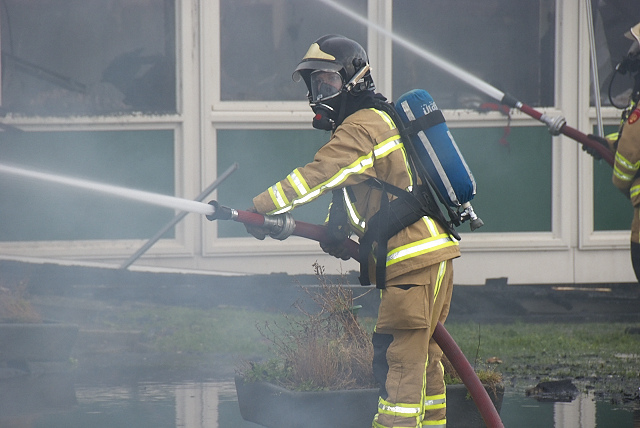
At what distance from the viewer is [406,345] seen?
4.28 m

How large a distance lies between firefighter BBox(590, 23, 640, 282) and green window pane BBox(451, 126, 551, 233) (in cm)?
278

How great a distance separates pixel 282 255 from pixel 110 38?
2.60 metres

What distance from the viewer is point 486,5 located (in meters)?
9.88

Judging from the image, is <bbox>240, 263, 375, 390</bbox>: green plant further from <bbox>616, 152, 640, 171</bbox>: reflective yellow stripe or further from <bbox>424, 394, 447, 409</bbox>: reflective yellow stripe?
<bbox>616, 152, 640, 171</bbox>: reflective yellow stripe

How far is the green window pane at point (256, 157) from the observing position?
30.7 ft

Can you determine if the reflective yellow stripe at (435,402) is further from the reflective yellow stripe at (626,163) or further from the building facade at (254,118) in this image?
the building facade at (254,118)

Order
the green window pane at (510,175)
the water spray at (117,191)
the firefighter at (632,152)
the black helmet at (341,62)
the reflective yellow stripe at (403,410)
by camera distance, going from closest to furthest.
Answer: the water spray at (117,191), the reflective yellow stripe at (403,410), the black helmet at (341,62), the firefighter at (632,152), the green window pane at (510,175)

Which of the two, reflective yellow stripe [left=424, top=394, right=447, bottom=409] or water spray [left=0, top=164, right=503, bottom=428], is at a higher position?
water spray [left=0, top=164, right=503, bottom=428]

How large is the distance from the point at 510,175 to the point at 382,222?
5.77 m

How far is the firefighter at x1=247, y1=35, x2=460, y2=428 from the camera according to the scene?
4.19m

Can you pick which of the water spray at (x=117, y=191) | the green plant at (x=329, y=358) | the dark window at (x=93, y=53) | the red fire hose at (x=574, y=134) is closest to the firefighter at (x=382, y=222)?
the water spray at (x=117, y=191)

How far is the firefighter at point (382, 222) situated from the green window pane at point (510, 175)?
5.30 metres

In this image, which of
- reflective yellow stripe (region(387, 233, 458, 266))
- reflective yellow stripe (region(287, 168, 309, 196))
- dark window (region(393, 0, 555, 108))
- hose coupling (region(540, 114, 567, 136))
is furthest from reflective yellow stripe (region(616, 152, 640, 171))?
reflective yellow stripe (region(287, 168, 309, 196))

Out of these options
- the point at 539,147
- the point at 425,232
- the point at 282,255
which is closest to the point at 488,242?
the point at 539,147
